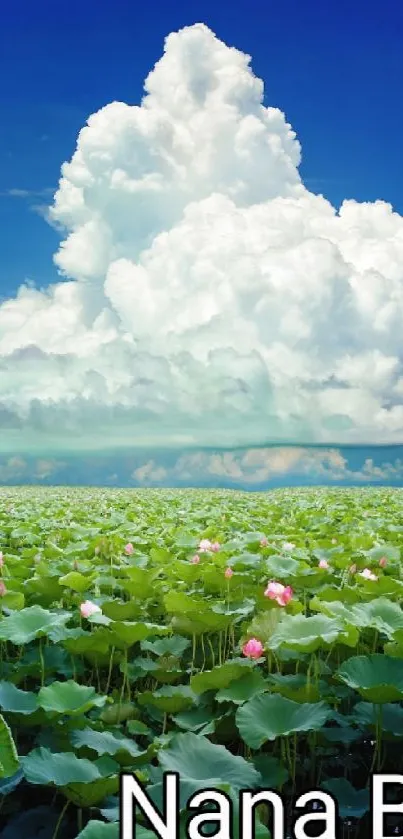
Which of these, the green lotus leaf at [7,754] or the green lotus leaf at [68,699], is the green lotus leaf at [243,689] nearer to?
the green lotus leaf at [68,699]

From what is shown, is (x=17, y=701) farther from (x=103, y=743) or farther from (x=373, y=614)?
(x=373, y=614)

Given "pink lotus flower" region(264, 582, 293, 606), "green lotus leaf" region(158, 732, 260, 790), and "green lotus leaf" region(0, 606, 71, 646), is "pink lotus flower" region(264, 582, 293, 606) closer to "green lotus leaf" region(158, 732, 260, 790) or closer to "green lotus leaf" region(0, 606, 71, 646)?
"green lotus leaf" region(0, 606, 71, 646)

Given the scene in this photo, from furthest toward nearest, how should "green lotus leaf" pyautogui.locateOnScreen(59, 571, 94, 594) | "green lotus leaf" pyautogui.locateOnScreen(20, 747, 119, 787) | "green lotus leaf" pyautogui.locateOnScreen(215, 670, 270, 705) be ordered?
"green lotus leaf" pyautogui.locateOnScreen(59, 571, 94, 594) → "green lotus leaf" pyautogui.locateOnScreen(215, 670, 270, 705) → "green lotus leaf" pyautogui.locateOnScreen(20, 747, 119, 787)

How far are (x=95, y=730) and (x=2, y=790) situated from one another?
60cm

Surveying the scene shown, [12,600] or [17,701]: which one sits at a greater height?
[12,600]

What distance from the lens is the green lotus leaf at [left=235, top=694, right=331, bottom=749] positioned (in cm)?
244

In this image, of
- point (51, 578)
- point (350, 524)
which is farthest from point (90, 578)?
point (350, 524)

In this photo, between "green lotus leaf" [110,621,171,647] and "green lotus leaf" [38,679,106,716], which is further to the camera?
"green lotus leaf" [110,621,171,647]

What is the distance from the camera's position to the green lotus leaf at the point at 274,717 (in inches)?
96.1

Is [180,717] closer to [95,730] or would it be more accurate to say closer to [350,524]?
[95,730]

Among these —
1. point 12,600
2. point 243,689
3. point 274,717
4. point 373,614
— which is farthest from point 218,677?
point 12,600

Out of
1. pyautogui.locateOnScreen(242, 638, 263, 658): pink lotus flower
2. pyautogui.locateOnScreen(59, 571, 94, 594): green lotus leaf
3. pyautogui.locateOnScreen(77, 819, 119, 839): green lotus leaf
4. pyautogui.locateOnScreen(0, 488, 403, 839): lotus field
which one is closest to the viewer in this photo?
pyautogui.locateOnScreen(77, 819, 119, 839): green lotus leaf

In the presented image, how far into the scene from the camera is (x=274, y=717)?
256 cm

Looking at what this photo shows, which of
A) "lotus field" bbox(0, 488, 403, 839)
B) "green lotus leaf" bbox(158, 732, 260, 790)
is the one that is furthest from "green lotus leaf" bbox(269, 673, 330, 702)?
"green lotus leaf" bbox(158, 732, 260, 790)
